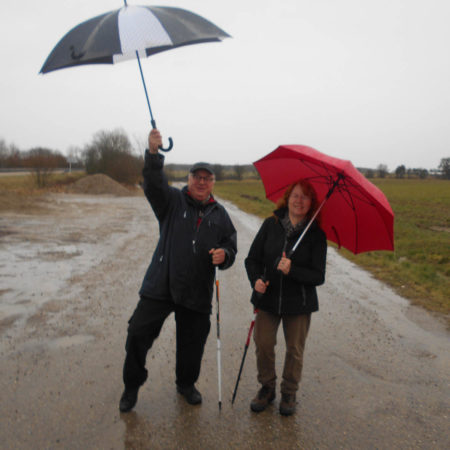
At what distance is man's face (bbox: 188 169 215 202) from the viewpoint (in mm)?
3174

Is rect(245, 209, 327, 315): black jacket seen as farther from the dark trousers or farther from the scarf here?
the dark trousers

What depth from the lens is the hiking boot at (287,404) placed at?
3.21 metres

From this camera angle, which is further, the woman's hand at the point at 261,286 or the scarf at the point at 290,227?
the scarf at the point at 290,227

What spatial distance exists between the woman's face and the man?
2.01 feet

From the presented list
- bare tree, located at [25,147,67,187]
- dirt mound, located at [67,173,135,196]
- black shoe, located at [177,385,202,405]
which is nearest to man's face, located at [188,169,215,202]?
black shoe, located at [177,385,202,405]

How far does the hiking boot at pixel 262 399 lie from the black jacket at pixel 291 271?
77cm

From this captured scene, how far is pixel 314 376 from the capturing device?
12.7 ft

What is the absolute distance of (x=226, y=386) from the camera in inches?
143

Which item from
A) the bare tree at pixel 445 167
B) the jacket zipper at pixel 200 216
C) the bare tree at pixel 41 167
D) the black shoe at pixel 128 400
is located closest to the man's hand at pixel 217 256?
the jacket zipper at pixel 200 216

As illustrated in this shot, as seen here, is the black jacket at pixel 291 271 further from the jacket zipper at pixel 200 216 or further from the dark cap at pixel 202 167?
the dark cap at pixel 202 167

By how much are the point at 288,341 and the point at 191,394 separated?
3.39ft

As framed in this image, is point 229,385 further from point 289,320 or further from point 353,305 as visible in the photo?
point 353,305

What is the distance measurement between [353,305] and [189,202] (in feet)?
13.6

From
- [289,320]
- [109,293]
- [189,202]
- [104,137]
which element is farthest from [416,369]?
[104,137]
